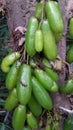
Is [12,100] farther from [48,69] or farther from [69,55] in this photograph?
[69,55]

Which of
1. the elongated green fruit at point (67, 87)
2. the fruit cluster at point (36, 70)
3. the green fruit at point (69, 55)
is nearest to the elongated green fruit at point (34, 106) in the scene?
the fruit cluster at point (36, 70)

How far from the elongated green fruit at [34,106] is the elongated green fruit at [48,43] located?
0.17 meters

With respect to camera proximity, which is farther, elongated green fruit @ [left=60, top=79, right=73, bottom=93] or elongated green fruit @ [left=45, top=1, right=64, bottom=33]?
elongated green fruit @ [left=60, top=79, right=73, bottom=93]

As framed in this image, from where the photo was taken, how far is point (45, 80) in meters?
1.09

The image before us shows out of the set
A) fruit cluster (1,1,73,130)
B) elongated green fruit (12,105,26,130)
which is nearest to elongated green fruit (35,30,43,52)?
fruit cluster (1,1,73,130)

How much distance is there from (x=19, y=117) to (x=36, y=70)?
18 centimetres

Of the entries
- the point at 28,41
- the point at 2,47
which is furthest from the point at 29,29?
the point at 2,47

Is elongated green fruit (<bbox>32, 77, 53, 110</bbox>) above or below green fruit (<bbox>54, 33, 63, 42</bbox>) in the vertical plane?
below

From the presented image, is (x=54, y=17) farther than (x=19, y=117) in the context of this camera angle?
No

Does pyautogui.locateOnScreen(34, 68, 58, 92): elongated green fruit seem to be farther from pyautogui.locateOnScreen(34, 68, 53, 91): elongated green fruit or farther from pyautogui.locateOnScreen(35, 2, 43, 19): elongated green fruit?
pyautogui.locateOnScreen(35, 2, 43, 19): elongated green fruit

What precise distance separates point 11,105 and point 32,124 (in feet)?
0.35

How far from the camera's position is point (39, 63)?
1090mm

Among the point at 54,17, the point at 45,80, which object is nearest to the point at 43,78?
the point at 45,80

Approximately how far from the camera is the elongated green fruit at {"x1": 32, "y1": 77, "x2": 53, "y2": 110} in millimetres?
1080
